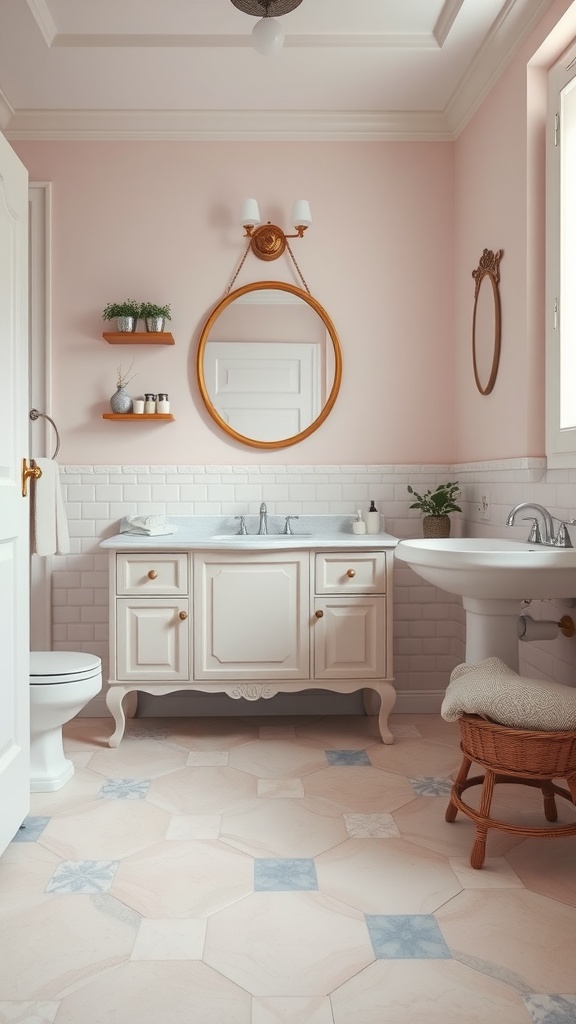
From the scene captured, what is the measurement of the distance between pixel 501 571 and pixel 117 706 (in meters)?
1.80

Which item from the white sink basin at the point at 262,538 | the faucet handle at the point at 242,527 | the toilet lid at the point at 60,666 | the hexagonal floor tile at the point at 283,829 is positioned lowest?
the hexagonal floor tile at the point at 283,829

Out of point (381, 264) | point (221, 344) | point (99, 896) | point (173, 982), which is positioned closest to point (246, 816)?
point (99, 896)

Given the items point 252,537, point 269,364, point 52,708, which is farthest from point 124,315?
point 52,708

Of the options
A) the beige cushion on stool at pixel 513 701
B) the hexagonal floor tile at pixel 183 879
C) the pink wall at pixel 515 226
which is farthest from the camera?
the pink wall at pixel 515 226

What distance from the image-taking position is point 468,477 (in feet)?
12.0

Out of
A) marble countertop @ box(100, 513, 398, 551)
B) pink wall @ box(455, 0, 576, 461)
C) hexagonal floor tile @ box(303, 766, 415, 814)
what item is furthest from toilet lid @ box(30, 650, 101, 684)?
pink wall @ box(455, 0, 576, 461)

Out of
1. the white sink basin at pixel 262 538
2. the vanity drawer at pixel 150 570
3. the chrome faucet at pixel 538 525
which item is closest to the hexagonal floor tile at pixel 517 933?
the chrome faucet at pixel 538 525

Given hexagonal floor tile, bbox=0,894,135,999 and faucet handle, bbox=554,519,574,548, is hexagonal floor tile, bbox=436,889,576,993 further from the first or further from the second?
faucet handle, bbox=554,519,574,548

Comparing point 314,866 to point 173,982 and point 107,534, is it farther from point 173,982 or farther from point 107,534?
point 107,534

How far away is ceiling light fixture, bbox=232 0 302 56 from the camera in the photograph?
263 cm

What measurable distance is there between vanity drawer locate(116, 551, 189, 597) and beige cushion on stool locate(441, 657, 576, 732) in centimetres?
136

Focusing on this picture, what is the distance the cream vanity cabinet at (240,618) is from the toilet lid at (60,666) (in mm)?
298

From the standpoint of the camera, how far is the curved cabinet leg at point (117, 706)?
3.27m

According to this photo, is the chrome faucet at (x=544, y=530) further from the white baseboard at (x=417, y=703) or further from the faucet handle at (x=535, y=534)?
the white baseboard at (x=417, y=703)
